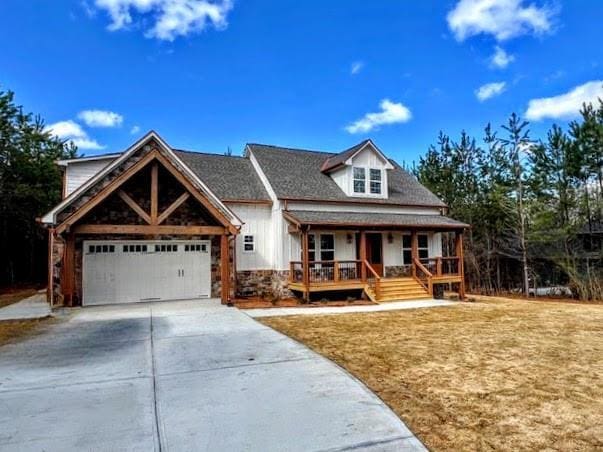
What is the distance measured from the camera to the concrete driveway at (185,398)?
3.87 metres

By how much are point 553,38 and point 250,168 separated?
15514 millimetres

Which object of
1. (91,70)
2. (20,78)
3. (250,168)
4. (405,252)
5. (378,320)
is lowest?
(378,320)

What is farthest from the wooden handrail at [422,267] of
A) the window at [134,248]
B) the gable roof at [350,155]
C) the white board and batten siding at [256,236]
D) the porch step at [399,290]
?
the window at [134,248]

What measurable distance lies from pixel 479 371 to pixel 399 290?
10339 mm

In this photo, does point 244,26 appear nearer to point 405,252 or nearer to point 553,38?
point 405,252

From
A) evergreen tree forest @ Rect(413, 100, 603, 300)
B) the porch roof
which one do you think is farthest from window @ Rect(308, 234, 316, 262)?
evergreen tree forest @ Rect(413, 100, 603, 300)

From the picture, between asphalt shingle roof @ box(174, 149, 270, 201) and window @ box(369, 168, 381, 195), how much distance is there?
5406 mm

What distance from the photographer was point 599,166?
2214 centimetres

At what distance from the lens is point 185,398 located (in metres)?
4.96

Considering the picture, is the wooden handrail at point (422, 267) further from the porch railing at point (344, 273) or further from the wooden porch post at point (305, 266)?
the wooden porch post at point (305, 266)

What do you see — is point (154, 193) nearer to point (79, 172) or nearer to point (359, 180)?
point (79, 172)

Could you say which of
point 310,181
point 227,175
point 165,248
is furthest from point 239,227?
point 310,181

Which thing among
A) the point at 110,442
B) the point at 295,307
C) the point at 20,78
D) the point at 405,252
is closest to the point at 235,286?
the point at 295,307

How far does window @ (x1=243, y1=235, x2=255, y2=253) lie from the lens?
16984mm
